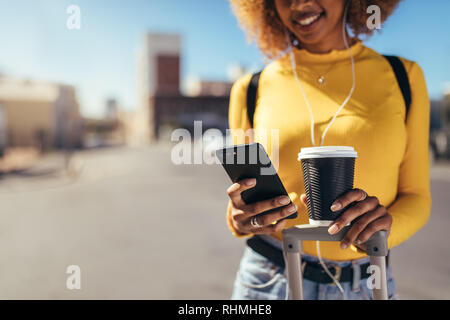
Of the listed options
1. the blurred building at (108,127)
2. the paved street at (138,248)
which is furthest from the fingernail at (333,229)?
the blurred building at (108,127)

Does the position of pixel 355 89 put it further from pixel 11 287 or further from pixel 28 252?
pixel 28 252

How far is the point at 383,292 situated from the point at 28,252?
185 inches

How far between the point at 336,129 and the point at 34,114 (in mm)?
39682

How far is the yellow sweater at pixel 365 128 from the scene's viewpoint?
39.4 inches

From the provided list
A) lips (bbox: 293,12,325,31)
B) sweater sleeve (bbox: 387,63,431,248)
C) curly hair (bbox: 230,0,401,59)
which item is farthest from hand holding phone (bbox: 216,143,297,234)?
curly hair (bbox: 230,0,401,59)

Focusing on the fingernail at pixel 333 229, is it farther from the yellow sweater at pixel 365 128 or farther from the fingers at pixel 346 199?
the yellow sweater at pixel 365 128

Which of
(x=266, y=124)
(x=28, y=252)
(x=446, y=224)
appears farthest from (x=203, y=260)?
(x=446, y=224)

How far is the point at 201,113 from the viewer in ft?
162

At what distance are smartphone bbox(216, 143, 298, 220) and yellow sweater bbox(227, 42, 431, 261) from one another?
0.58 feet

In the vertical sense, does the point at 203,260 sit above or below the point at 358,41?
below

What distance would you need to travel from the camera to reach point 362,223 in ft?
2.73

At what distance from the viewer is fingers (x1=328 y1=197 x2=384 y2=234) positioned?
0.81 metres

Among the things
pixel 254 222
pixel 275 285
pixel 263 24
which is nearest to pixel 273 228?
pixel 254 222

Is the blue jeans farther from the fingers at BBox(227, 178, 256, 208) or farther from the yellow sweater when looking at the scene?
the fingers at BBox(227, 178, 256, 208)
